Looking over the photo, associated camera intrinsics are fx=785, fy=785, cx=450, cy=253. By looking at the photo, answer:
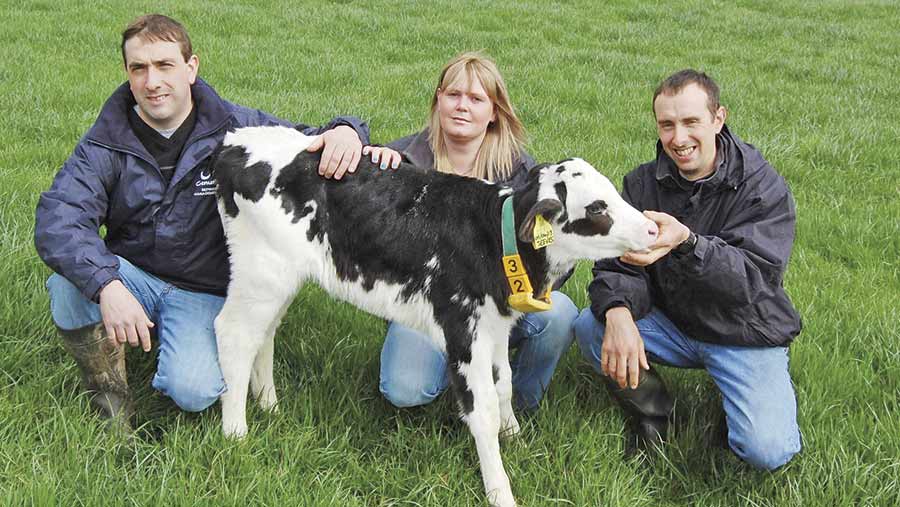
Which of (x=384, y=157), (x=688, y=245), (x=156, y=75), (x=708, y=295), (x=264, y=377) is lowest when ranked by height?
(x=264, y=377)

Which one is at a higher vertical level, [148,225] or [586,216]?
[586,216]

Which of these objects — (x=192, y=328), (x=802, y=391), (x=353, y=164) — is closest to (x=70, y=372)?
(x=192, y=328)

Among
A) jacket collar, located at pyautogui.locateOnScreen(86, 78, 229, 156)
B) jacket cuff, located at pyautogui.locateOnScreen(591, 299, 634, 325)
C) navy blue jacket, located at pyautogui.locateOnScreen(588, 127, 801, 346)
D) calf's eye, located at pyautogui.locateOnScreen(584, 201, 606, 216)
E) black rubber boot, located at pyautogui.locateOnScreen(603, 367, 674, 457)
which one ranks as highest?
jacket collar, located at pyautogui.locateOnScreen(86, 78, 229, 156)

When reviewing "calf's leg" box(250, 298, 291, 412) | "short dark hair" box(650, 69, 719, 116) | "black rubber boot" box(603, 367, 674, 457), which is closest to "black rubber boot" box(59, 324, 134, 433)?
"calf's leg" box(250, 298, 291, 412)

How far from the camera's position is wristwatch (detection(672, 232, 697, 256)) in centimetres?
305

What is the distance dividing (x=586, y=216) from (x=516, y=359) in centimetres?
115

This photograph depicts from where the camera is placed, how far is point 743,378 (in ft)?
11.1

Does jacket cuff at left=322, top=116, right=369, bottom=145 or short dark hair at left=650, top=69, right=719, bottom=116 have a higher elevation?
short dark hair at left=650, top=69, right=719, bottom=116

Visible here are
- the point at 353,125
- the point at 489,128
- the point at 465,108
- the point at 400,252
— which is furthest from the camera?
the point at 489,128

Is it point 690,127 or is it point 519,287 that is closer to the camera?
point 519,287

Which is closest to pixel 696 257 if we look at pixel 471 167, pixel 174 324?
pixel 471 167

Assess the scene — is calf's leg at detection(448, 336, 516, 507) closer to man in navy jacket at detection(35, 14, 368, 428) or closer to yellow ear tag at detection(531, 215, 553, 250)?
yellow ear tag at detection(531, 215, 553, 250)

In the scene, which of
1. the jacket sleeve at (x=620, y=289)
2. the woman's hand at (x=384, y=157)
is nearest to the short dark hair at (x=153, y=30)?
the woman's hand at (x=384, y=157)

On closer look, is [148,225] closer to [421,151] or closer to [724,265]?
[421,151]
